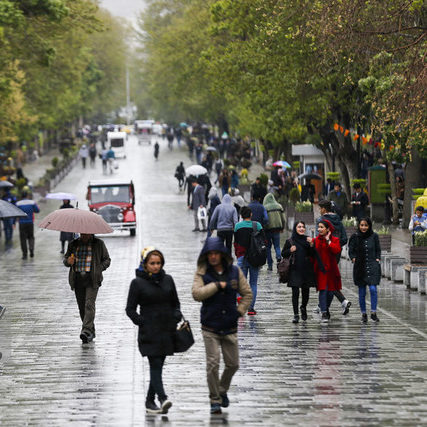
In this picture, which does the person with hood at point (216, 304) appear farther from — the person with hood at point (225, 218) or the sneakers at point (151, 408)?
the person with hood at point (225, 218)

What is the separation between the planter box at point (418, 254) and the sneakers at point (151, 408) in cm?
1113

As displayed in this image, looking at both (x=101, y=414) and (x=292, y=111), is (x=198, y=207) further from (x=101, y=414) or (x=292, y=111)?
(x=101, y=414)

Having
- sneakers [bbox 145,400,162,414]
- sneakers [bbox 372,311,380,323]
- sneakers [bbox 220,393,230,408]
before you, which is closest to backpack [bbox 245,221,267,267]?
sneakers [bbox 372,311,380,323]

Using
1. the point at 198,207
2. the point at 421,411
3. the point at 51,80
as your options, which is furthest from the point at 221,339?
the point at 51,80

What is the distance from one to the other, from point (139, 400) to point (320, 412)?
5.83 ft

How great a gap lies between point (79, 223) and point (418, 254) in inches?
331

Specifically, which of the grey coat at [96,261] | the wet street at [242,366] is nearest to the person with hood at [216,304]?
the wet street at [242,366]

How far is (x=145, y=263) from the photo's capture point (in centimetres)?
995

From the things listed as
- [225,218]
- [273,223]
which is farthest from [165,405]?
[273,223]

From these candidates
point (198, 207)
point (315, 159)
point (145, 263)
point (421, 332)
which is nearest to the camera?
point (145, 263)

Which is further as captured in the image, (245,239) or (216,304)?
(245,239)

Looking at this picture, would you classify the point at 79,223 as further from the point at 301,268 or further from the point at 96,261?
the point at 301,268

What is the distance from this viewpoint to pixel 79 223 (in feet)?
46.2

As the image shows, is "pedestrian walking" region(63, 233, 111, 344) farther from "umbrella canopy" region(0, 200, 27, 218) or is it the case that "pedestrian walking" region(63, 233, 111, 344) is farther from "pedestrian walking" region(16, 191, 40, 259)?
"pedestrian walking" region(16, 191, 40, 259)
